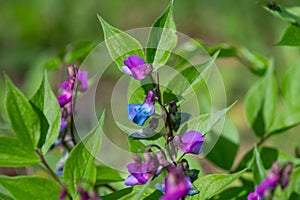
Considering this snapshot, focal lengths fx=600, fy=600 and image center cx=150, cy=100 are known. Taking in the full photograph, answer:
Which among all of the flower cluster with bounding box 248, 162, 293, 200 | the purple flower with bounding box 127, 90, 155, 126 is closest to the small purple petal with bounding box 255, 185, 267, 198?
the flower cluster with bounding box 248, 162, 293, 200

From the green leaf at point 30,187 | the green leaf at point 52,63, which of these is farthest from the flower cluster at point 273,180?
the green leaf at point 52,63

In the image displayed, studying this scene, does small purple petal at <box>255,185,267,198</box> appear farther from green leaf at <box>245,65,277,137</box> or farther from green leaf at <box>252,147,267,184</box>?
green leaf at <box>245,65,277,137</box>

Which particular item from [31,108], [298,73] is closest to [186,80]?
[31,108]

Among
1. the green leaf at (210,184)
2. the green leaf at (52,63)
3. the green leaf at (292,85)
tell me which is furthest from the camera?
the green leaf at (52,63)

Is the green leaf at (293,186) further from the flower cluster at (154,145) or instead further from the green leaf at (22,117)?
the green leaf at (22,117)

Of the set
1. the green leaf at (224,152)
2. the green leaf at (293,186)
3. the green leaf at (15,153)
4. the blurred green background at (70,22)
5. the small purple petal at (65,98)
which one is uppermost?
the small purple petal at (65,98)

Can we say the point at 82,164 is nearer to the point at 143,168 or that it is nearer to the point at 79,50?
the point at 143,168

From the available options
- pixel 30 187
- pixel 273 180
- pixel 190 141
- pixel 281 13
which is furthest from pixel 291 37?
pixel 30 187
